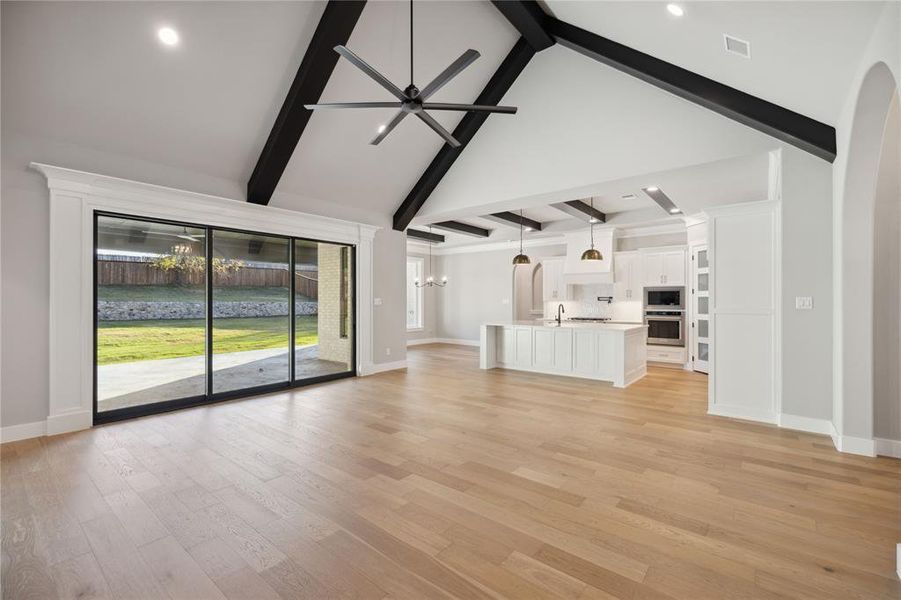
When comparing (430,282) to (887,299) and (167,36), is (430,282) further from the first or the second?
(887,299)

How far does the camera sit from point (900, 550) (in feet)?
5.94

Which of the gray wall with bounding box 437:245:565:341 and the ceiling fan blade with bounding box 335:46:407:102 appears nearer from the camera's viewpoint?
the ceiling fan blade with bounding box 335:46:407:102

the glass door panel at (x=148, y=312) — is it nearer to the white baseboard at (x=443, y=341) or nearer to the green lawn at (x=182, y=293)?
the green lawn at (x=182, y=293)

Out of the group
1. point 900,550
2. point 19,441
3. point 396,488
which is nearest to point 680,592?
point 900,550

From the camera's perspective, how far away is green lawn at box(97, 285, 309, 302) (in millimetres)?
4281

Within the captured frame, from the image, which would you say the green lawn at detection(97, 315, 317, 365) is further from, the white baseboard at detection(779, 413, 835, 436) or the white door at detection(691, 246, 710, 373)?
the white door at detection(691, 246, 710, 373)

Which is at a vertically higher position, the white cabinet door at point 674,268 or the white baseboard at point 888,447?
the white cabinet door at point 674,268

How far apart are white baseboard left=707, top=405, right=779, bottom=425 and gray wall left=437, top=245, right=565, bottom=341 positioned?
6.00 m

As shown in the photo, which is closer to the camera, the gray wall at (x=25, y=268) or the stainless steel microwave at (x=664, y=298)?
the gray wall at (x=25, y=268)

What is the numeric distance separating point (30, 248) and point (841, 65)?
672 centimetres

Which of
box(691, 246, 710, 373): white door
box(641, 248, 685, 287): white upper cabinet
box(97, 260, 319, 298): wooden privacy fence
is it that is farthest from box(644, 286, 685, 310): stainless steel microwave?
box(97, 260, 319, 298): wooden privacy fence

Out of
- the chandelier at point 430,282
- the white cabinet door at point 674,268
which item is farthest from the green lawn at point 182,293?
the white cabinet door at point 674,268

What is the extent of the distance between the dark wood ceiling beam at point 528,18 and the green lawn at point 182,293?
174 inches

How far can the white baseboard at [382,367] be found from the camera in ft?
21.6
